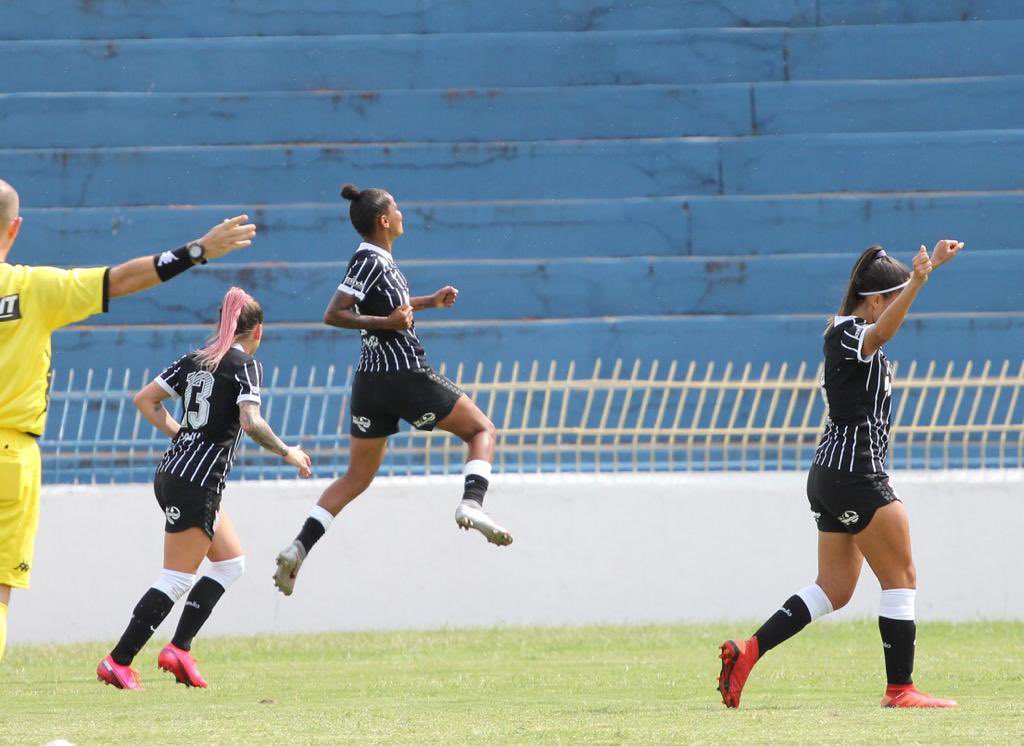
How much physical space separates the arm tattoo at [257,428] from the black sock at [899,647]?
9.15 ft

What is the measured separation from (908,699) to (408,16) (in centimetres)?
1239

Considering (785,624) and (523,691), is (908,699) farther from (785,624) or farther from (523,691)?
(523,691)

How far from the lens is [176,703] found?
6.85 meters

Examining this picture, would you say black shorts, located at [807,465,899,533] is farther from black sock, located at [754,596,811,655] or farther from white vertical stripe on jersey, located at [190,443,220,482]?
white vertical stripe on jersey, located at [190,443,220,482]

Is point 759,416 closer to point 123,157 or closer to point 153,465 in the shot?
point 153,465

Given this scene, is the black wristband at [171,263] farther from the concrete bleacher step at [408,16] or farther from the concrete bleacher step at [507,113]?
the concrete bleacher step at [408,16]

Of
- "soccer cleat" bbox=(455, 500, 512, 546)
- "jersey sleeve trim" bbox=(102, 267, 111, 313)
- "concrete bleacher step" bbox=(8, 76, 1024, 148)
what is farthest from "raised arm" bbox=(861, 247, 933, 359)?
"concrete bleacher step" bbox=(8, 76, 1024, 148)

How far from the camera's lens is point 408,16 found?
17234 millimetres

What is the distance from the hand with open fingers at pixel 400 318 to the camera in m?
7.71

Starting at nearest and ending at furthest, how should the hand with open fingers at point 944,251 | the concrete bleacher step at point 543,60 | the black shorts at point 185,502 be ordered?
the hand with open fingers at point 944,251, the black shorts at point 185,502, the concrete bleacher step at point 543,60

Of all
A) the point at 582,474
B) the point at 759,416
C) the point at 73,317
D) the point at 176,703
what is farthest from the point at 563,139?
the point at 73,317

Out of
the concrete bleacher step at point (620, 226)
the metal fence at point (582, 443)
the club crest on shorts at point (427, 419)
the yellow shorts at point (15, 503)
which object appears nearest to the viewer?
the yellow shorts at point (15, 503)

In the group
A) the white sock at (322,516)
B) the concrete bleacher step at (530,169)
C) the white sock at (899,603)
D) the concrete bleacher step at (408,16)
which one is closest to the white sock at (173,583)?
the white sock at (322,516)

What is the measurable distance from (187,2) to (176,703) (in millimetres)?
11851
